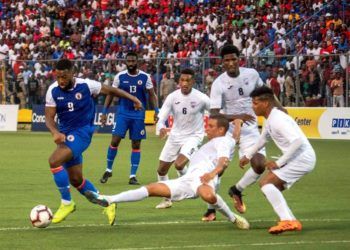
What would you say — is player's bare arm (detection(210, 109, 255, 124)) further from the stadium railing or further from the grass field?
the stadium railing

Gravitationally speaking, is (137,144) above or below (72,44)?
below

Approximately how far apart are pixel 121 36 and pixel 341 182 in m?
25.7

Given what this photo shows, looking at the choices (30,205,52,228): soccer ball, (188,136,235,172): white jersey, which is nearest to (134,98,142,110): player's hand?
(188,136,235,172): white jersey

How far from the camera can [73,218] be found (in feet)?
47.0

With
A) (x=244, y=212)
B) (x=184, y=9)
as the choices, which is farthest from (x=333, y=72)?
(x=244, y=212)

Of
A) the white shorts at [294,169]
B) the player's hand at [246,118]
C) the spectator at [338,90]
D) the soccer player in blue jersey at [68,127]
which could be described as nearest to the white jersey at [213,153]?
the white shorts at [294,169]

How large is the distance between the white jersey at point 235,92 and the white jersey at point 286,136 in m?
2.83

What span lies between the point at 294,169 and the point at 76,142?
3047 mm

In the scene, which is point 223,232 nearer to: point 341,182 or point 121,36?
point 341,182

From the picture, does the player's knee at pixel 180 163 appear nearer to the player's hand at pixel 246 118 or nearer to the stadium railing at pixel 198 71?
the player's hand at pixel 246 118

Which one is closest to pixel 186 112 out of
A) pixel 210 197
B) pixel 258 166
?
pixel 258 166

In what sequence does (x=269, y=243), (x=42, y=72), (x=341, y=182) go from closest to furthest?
(x=269, y=243), (x=341, y=182), (x=42, y=72)

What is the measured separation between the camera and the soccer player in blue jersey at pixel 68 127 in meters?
13.6

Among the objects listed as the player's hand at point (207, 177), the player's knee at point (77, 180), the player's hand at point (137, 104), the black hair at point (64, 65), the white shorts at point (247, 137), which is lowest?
the player's knee at point (77, 180)
